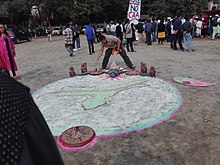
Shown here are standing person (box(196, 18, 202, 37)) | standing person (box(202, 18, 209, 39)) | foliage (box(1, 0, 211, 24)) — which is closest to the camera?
standing person (box(196, 18, 202, 37))

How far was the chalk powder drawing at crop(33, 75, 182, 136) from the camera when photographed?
10.7 ft

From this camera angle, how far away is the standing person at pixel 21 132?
1.85 ft

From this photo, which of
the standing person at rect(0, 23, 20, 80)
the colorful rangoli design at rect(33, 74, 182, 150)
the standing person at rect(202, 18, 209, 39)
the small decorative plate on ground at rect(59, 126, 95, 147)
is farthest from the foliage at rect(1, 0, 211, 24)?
the small decorative plate on ground at rect(59, 126, 95, 147)

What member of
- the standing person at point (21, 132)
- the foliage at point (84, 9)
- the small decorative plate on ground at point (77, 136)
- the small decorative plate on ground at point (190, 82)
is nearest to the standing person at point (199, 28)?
the small decorative plate on ground at point (190, 82)

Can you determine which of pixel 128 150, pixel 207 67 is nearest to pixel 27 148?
pixel 128 150

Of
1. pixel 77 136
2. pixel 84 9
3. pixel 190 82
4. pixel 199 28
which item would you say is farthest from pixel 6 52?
pixel 84 9

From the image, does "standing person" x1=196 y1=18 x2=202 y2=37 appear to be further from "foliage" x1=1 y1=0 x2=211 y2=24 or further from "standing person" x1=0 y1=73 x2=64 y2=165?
"foliage" x1=1 y1=0 x2=211 y2=24

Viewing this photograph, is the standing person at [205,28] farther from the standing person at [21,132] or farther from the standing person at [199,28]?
the standing person at [21,132]

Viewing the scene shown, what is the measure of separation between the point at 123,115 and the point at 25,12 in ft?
106

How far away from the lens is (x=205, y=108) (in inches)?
140

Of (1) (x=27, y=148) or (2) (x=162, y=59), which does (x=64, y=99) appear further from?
(2) (x=162, y=59)

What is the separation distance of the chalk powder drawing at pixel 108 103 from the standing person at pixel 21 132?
2.33 meters

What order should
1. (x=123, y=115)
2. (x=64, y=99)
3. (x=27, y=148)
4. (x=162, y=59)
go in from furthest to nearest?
(x=162, y=59) < (x=64, y=99) < (x=123, y=115) < (x=27, y=148)

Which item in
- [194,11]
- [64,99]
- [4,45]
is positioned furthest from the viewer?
[194,11]
